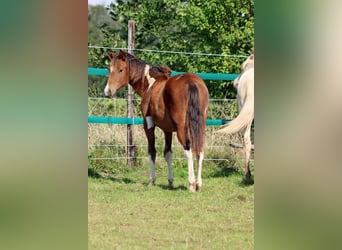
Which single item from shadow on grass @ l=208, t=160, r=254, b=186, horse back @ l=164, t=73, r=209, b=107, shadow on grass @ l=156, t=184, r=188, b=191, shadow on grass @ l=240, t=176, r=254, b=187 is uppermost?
horse back @ l=164, t=73, r=209, b=107

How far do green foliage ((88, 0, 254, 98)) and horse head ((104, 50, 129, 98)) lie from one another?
0.45 metres

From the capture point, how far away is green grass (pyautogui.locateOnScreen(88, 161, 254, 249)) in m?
2.04

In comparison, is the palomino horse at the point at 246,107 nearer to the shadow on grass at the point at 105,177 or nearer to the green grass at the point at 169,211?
the green grass at the point at 169,211

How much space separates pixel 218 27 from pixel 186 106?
617mm

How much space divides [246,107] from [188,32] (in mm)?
1466

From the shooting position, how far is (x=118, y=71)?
170 inches

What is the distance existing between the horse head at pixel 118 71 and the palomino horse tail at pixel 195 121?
63cm

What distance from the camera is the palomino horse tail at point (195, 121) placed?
377cm

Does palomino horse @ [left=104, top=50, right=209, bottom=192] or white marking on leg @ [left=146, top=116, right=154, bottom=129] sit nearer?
palomino horse @ [left=104, top=50, right=209, bottom=192]

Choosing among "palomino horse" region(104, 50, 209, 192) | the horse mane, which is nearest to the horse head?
"palomino horse" region(104, 50, 209, 192)

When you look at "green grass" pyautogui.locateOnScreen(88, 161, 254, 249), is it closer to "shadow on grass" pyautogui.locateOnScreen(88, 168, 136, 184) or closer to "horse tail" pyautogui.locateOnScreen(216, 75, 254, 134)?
"shadow on grass" pyautogui.locateOnScreen(88, 168, 136, 184)

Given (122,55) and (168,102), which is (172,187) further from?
(122,55)

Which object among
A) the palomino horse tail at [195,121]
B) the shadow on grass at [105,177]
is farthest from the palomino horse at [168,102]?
the shadow on grass at [105,177]
